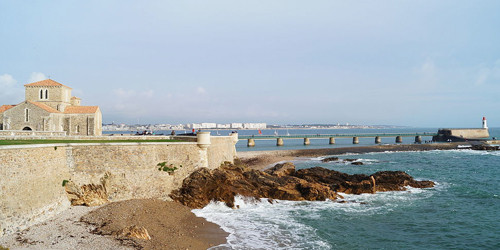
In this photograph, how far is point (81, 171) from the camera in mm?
17812

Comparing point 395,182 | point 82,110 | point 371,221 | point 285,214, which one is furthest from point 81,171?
point 395,182

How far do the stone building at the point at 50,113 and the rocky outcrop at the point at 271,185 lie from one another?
16.4 m

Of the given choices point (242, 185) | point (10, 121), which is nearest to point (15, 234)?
point (242, 185)

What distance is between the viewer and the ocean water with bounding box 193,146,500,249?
47.4 ft

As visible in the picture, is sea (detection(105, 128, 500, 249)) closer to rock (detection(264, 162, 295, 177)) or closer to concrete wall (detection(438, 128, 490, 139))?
rock (detection(264, 162, 295, 177))

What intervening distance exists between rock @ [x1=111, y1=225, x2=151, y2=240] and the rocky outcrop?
6.00 m

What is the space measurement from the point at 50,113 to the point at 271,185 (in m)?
22.8

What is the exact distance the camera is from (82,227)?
14062mm

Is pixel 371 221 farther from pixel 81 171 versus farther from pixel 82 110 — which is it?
pixel 82 110

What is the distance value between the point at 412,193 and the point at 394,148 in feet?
164

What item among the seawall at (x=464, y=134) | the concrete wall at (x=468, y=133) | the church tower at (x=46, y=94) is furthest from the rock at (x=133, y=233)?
the concrete wall at (x=468, y=133)

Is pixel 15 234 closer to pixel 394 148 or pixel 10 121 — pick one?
pixel 10 121

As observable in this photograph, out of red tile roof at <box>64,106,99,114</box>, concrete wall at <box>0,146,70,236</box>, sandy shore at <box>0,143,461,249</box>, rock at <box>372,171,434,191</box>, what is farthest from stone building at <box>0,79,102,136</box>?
rock at <box>372,171,434,191</box>

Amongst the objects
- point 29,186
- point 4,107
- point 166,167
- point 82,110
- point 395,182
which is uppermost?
point 4,107
